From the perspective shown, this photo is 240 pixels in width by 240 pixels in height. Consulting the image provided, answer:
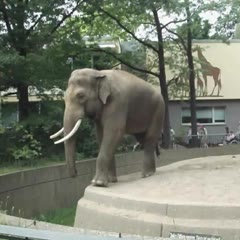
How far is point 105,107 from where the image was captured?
32.2ft

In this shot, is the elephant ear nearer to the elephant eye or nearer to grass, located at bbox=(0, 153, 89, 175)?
the elephant eye

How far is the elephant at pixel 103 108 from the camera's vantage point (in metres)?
9.59

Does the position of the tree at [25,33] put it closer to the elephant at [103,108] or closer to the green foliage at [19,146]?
the green foliage at [19,146]

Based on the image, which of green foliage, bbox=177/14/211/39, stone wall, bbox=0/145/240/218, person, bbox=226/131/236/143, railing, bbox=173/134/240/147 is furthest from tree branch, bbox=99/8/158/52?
stone wall, bbox=0/145/240/218

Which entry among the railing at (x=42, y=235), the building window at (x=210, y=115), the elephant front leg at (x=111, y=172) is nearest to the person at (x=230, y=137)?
the building window at (x=210, y=115)

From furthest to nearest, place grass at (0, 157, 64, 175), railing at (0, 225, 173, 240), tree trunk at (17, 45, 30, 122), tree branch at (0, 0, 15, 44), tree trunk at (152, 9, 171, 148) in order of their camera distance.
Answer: tree trunk at (152, 9, 171, 148) → tree trunk at (17, 45, 30, 122) → tree branch at (0, 0, 15, 44) → grass at (0, 157, 64, 175) → railing at (0, 225, 173, 240)

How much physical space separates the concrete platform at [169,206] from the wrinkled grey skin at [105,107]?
1.82ft

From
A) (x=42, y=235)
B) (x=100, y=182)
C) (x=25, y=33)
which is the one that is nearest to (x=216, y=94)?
(x=25, y=33)

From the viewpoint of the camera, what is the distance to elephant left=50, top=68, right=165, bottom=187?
9.59 metres

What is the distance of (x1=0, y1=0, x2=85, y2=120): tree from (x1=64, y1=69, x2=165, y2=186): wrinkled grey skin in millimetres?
7208

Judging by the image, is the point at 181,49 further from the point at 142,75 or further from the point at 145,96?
the point at 145,96

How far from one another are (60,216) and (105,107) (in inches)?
157

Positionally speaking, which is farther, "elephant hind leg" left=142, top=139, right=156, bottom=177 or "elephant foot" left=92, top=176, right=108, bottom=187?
"elephant hind leg" left=142, top=139, right=156, bottom=177

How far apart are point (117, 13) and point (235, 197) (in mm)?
15390
